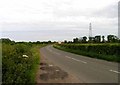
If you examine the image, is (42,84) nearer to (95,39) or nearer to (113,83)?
(113,83)

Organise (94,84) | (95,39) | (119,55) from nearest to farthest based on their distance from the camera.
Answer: (94,84) → (119,55) → (95,39)

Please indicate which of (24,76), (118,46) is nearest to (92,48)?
(118,46)

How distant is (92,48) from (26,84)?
37.8 meters

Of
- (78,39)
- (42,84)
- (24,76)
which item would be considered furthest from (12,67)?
(78,39)

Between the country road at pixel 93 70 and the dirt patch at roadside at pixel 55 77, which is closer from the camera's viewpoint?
the dirt patch at roadside at pixel 55 77

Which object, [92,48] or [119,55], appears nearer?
[119,55]

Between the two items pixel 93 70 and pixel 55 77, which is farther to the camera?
pixel 93 70

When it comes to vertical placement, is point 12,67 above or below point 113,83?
above

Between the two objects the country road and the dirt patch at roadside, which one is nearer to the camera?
the dirt patch at roadside

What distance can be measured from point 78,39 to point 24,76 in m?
121

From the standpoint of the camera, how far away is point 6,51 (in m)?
14.9

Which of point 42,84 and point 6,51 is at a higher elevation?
Result: point 6,51

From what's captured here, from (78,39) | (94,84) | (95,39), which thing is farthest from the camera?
(78,39)

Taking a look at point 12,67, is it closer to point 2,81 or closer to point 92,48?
point 2,81
